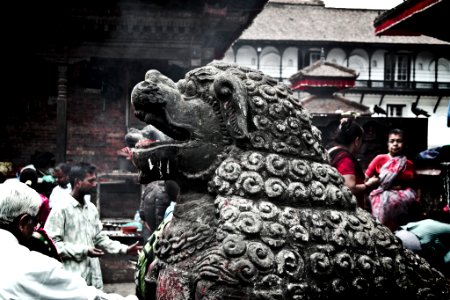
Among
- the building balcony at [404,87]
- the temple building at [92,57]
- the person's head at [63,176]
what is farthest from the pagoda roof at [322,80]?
the building balcony at [404,87]

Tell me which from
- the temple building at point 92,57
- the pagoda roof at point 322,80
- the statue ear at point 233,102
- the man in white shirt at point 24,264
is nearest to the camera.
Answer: the statue ear at point 233,102

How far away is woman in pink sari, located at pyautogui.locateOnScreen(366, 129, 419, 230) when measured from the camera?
5145 millimetres

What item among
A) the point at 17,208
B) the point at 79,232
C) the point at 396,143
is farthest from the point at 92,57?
the point at 17,208

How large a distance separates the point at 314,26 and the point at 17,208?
35.7 meters

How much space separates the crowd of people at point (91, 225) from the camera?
8.96 ft

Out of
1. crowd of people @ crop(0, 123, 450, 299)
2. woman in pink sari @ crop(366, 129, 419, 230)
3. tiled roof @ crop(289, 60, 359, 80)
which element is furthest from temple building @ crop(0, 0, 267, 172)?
tiled roof @ crop(289, 60, 359, 80)

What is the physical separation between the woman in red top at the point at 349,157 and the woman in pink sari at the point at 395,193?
46 cm

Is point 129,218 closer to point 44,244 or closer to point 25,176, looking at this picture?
point 25,176

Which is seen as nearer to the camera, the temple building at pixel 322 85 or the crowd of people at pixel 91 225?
the crowd of people at pixel 91 225

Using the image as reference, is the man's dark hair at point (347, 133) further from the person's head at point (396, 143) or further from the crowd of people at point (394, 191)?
the person's head at point (396, 143)

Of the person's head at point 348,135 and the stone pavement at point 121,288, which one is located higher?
the person's head at point 348,135

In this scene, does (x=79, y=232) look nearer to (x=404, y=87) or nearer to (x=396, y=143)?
(x=396, y=143)

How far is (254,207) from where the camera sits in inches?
82.1

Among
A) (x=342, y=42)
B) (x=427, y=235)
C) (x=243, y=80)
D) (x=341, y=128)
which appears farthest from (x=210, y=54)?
(x=342, y=42)
